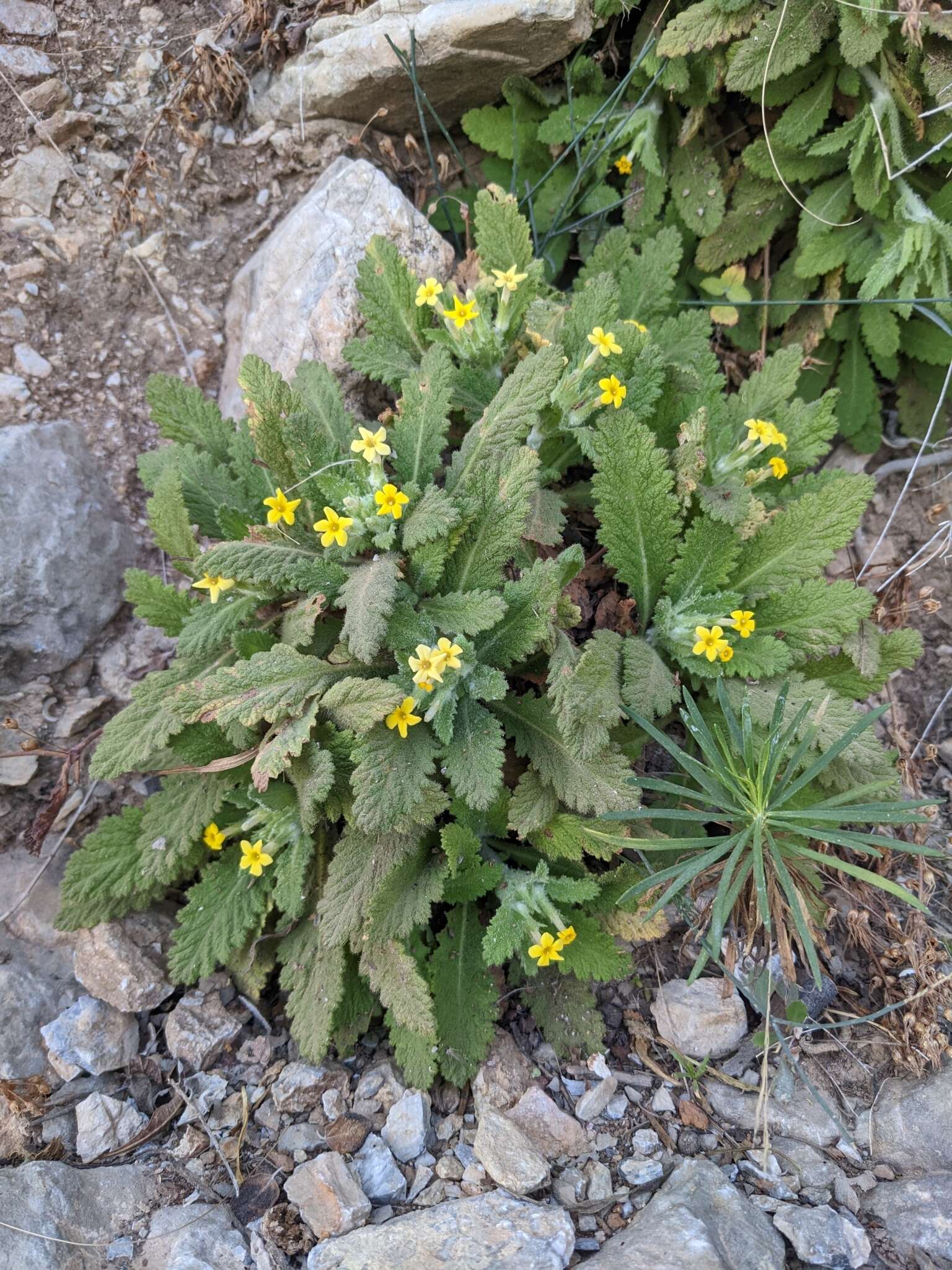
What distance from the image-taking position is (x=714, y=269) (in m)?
4.51

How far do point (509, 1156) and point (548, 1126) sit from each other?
0.65ft

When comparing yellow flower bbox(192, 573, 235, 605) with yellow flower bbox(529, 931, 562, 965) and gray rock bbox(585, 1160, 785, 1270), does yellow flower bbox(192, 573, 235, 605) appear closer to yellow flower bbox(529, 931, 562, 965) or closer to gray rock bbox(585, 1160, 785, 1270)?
yellow flower bbox(529, 931, 562, 965)

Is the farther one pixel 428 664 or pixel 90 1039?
pixel 90 1039

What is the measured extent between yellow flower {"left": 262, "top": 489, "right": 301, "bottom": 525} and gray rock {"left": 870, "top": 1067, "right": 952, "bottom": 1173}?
297 centimetres

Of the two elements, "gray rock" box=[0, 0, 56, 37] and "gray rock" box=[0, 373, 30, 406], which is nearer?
"gray rock" box=[0, 373, 30, 406]

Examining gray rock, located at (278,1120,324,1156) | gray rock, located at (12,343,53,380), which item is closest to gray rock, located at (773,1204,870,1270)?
gray rock, located at (278,1120,324,1156)

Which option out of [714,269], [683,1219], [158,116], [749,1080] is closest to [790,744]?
[749,1080]

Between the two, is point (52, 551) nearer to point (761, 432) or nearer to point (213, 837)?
point (213, 837)

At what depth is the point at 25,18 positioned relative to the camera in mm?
4328

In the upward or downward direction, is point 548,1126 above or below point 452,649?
below

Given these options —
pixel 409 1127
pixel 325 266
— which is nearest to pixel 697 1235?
pixel 409 1127

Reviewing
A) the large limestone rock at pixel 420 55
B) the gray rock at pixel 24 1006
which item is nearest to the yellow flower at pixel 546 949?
the gray rock at pixel 24 1006

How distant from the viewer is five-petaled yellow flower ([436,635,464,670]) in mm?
2967

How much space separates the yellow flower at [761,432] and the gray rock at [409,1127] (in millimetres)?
2791
